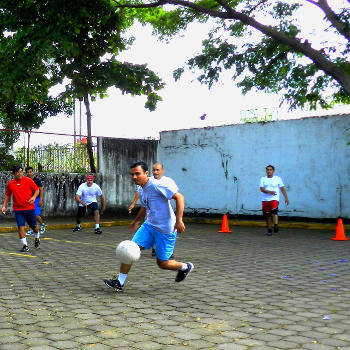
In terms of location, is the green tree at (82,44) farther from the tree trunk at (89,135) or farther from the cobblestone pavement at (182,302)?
the cobblestone pavement at (182,302)

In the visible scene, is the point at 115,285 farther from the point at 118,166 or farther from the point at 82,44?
the point at 118,166

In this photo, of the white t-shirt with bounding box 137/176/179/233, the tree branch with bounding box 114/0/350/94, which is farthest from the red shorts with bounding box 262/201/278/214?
the white t-shirt with bounding box 137/176/179/233

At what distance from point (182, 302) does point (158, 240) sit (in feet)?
3.18

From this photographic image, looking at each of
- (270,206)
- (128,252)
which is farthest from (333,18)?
(128,252)

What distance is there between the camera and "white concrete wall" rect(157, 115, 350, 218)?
16.1 m

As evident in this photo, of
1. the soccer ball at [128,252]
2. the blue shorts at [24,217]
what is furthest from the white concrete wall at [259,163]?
the soccer ball at [128,252]

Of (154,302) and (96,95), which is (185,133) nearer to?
(96,95)

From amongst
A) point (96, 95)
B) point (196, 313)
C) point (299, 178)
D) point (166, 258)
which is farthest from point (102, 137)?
point (196, 313)

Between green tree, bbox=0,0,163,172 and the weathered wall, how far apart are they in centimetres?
65

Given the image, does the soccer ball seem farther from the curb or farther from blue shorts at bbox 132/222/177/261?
the curb

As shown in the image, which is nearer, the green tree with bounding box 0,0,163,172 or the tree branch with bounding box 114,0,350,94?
the green tree with bounding box 0,0,163,172

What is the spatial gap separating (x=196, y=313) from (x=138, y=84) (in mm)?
14002

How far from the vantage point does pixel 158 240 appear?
20.8 ft

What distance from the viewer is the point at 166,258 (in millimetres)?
6320
